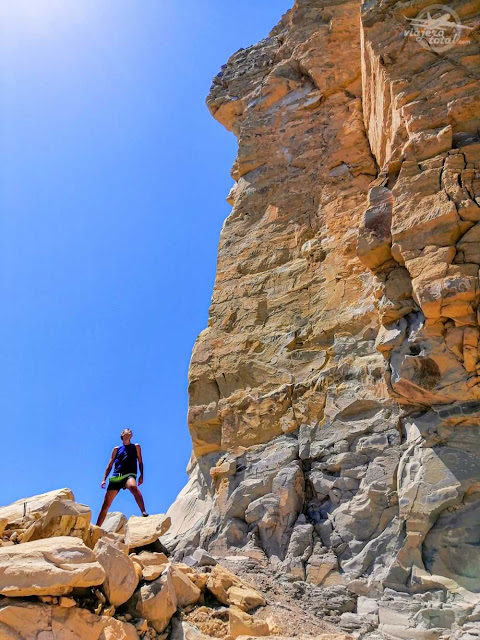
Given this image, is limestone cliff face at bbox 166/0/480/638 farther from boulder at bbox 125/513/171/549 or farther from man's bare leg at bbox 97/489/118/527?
man's bare leg at bbox 97/489/118/527

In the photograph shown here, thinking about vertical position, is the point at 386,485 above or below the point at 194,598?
above

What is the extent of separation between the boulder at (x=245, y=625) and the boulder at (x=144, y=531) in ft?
5.27

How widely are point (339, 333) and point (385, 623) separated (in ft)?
18.2

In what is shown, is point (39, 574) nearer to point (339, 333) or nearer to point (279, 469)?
point (279, 469)

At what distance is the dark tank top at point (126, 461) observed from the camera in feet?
28.3

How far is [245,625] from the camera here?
660 cm

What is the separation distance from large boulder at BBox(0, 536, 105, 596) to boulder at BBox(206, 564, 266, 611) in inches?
80.2

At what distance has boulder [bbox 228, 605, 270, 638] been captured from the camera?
6547 mm

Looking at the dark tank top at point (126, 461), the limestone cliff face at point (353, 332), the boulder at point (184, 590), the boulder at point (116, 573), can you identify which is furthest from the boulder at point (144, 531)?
the limestone cliff face at point (353, 332)

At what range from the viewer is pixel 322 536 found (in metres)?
9.08

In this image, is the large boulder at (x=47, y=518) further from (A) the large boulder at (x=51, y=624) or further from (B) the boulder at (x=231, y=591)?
(B) the boulder at (x=231, y=591)

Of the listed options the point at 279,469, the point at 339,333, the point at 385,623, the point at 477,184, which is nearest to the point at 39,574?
the point at 385,623

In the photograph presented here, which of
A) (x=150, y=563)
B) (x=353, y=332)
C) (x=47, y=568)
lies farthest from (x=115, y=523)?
(x=353, y=332)

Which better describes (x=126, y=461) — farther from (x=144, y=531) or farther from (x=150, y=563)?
(x=150, y=563)
